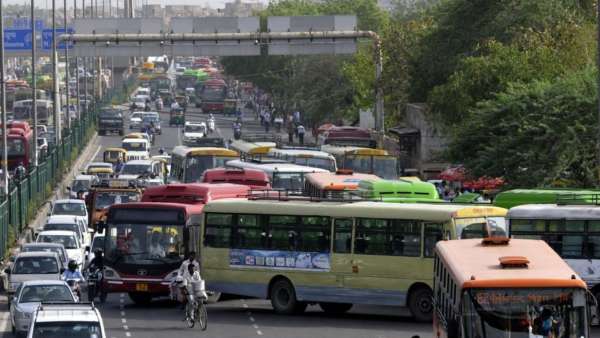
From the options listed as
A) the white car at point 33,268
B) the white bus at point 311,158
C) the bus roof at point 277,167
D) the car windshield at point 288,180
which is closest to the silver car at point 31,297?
the white car at point 33,268

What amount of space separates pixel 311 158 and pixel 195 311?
23.3 meters

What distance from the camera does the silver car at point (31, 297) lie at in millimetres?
28462

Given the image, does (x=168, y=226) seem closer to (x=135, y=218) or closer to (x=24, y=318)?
(x=135, y=218)

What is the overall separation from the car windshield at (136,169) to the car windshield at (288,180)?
11.4 m

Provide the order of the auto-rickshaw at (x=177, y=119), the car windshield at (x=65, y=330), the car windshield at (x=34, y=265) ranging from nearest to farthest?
the car windshield at (x=65, y=330)
the car windshield at (x=34, y=265)
the auto-rickshaw at (x=177, y=119)

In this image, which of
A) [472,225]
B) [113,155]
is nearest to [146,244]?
[472,225]

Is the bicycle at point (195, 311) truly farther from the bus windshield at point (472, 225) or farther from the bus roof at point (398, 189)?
the bus roof at point (398, 189)

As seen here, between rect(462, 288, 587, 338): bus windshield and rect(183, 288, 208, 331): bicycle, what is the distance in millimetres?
11711

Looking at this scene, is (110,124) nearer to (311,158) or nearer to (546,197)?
(311,158)

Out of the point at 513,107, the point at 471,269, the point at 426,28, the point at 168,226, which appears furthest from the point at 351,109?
the point at 471,269

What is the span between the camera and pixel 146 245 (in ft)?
111

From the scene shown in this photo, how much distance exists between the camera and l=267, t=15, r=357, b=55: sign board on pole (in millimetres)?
78062

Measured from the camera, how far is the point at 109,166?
2539 inches

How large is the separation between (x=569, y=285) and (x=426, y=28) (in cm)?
6194
